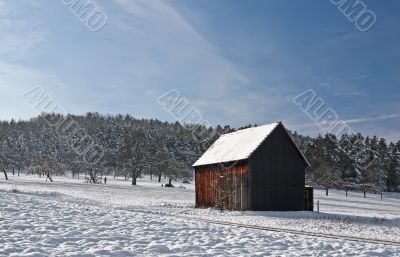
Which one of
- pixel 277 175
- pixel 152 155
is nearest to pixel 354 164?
pixel 152 155

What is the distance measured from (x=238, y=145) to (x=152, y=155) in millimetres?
55657

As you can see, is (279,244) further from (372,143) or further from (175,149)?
(175,149)

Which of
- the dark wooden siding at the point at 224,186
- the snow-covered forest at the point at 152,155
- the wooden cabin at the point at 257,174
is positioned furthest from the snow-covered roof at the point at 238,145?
the snow-covered forest at the point at 152,155

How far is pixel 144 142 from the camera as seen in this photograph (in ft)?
275

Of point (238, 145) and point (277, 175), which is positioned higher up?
point (238, 145)

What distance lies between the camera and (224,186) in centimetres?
3659

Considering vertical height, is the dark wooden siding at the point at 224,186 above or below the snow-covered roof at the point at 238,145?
below

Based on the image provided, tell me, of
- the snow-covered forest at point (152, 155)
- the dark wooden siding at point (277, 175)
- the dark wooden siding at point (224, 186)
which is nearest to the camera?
the dark wooden siding at point (224, 186)

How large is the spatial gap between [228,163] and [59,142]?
134m

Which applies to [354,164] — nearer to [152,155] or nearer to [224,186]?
[152,155]

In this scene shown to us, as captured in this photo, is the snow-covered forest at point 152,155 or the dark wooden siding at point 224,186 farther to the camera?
the snow-covered forest at point 152,155

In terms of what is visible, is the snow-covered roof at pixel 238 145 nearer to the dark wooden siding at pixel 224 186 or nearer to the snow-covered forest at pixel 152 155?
the dark wooden siding at pixel 224 186

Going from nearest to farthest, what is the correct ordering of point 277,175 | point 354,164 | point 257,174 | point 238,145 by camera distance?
1. point 257,174
2. point 277,175
3. point 238,145
4. point 354,164

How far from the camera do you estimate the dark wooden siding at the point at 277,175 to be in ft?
115
